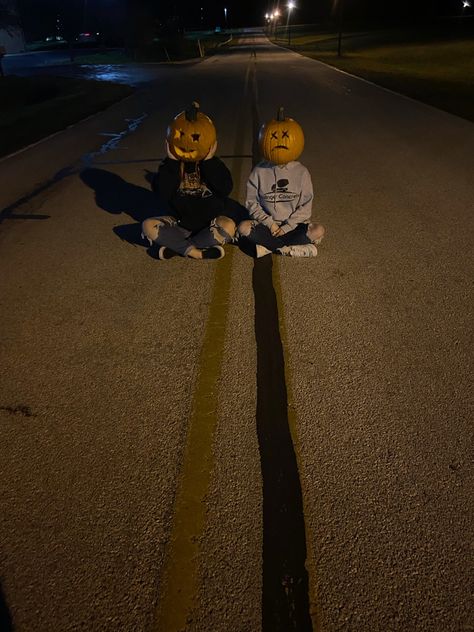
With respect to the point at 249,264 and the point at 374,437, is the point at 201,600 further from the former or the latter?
the point at 249,264

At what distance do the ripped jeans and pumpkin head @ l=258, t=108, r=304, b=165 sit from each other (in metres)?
0.83

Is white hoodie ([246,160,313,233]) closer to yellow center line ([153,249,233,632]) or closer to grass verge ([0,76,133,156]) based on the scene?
yellow center line ([153,249,233,632])

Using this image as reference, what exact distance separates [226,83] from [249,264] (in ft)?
71.0

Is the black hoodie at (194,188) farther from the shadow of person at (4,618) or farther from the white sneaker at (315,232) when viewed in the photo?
the shadow of person at (4,618)

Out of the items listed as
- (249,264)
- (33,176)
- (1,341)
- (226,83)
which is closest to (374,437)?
(249,264)

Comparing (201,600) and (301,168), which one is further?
(301,168)

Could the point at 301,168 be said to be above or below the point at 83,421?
above

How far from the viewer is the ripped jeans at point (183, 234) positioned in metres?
4.82

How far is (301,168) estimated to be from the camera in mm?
4691

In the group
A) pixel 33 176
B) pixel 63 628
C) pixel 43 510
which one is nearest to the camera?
pixel 63 628

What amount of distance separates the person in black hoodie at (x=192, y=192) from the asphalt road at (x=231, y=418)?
23cm

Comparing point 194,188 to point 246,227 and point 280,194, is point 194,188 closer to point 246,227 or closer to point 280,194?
point 246,227

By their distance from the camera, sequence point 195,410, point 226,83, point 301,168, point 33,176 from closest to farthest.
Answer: point 195,410 → point 301,168 → point 33,176 → point 226,83

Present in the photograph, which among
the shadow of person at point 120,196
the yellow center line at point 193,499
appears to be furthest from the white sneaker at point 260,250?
the shadow of person at point 120,196
